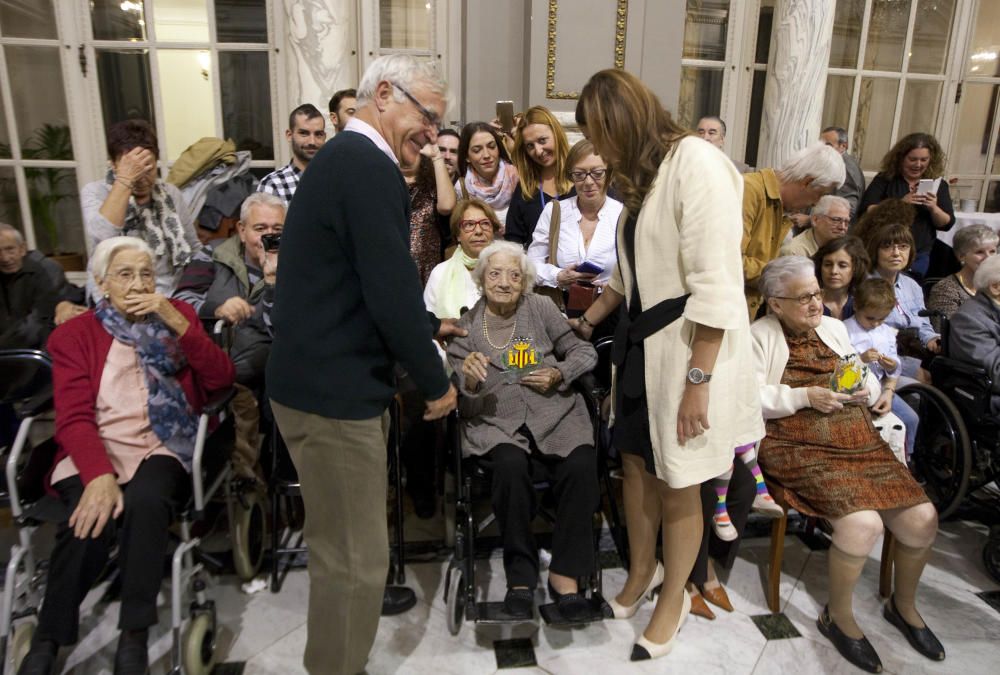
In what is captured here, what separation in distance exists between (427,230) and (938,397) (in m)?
2.28

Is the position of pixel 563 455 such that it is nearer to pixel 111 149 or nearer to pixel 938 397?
pixel 938 397

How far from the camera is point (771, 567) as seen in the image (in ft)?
7.73

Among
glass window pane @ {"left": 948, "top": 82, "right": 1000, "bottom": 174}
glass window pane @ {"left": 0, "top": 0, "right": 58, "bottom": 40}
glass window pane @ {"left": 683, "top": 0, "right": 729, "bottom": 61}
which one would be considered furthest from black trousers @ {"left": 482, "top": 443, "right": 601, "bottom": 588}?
glass window pane @ {"left": 948, "top": 82, "right": 1000, "bottom": 174}

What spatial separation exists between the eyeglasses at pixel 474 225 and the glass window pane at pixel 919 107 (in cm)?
442

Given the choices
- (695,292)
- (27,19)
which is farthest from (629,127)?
(27,19)

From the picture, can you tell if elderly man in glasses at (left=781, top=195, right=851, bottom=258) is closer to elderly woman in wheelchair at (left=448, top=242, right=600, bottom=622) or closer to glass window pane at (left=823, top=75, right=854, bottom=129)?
elderly woman in wheelchair at (left=448, top=242, right=600, bottom=622)

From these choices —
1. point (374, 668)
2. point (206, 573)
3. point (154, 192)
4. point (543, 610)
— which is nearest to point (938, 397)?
point (543, 610)

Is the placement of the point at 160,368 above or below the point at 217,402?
above

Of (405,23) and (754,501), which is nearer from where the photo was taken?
(754,501)

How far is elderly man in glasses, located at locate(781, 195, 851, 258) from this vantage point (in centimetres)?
304

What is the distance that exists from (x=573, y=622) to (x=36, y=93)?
15.3ft

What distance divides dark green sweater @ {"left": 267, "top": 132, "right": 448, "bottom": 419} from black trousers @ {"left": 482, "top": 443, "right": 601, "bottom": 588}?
0.71m

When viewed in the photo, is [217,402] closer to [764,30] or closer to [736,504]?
[736,504]

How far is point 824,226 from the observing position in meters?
3.08
